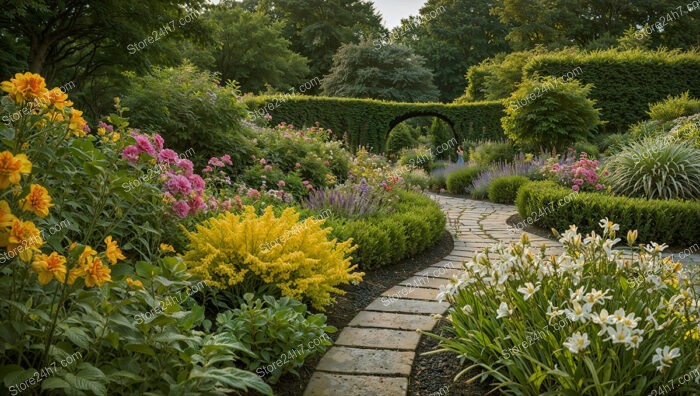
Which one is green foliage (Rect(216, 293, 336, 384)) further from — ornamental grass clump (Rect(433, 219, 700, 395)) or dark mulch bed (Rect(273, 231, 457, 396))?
ornamental grass clump (Rect(433, 219, 700, 395))

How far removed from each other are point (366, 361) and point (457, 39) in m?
29.9

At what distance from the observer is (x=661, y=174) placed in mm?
6379

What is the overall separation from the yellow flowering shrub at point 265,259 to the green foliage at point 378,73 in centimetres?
2225

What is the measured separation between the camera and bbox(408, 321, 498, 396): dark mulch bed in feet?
6.77

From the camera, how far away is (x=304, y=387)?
Answer: 2133mm

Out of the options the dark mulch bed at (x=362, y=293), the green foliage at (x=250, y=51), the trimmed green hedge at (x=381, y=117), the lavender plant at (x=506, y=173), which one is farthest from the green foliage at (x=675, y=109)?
the green foliage at (x=250, y=51)

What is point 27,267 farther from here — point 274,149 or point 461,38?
point 461,38

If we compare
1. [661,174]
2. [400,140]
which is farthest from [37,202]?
[400,140]

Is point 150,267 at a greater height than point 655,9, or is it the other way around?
point 655,9

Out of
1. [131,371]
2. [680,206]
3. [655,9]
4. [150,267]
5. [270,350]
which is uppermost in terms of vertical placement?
[655,9]

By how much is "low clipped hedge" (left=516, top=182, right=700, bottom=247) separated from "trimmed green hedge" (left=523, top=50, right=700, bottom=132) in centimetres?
973

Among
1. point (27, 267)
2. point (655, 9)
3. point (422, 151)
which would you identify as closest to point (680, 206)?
point (27, 267)

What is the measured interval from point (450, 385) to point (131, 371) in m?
1.33

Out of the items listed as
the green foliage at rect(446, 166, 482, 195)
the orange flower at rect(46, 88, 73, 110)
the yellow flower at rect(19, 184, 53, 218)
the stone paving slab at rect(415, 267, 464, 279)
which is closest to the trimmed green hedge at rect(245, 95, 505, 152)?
the green foliage at rect(446, 166, 482, 195)
